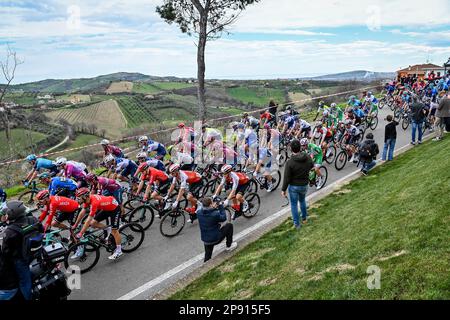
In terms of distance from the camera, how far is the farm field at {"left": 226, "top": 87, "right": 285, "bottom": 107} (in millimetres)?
55688

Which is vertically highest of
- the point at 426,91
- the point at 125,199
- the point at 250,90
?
the point at 250,90

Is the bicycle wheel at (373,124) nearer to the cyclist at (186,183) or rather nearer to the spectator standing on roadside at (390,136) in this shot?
the spectator standing on roadside at (390,136)

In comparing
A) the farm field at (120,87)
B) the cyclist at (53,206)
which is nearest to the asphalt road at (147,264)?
the cyclist at (53,206)

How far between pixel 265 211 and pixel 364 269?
17.8 feet

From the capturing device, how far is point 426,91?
71.5ft

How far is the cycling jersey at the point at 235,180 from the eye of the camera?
913 cm

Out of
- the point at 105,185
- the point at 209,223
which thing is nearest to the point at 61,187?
the point at 105,185

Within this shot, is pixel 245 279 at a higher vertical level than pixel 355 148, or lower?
lower

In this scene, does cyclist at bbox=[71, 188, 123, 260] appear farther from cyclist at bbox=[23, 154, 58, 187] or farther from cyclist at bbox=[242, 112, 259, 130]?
cyclist at bbox=[242, 112, 259, 130]

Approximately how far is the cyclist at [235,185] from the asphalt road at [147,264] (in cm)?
63

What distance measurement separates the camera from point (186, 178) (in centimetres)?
959

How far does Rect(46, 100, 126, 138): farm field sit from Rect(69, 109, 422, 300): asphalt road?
142ft
